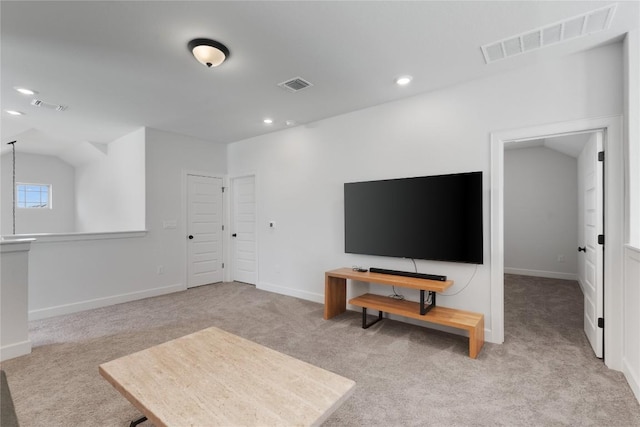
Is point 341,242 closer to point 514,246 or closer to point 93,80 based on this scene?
point 93,80

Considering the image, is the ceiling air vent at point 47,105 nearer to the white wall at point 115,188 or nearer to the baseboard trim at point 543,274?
the white wall at point 115,188

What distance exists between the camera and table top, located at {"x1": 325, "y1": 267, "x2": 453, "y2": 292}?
9.39 feet

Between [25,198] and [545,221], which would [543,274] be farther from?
[25,198]

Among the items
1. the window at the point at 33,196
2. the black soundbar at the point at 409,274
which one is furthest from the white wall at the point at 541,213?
the window at the point at 33,196

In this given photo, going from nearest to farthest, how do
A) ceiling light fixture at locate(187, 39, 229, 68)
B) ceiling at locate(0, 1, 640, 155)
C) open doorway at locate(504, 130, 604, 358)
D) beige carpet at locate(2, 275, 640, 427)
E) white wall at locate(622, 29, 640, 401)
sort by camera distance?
beige carpet at locate(2, 275, 640, 427), ceiling at locate(0, 1, 640, 155), white wall at locate(622, 29, 640, 401), ceiling light fixture at locate(187, 39, 229, 68), open doorway at locate(504, 130, 604, 358)

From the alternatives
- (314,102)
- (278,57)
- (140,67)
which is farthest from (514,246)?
(140,67)

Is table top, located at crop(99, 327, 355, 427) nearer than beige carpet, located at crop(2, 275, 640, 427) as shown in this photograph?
Yes

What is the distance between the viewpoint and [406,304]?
3.27 meters

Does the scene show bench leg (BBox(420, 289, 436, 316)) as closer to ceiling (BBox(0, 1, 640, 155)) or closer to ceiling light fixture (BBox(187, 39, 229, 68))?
ceiling (BBox(0, 1, 640, 155))

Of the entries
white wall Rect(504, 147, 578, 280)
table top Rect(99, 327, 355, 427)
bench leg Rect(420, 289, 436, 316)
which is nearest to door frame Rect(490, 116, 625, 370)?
bench leg Rect(420, 289, 436, 316)

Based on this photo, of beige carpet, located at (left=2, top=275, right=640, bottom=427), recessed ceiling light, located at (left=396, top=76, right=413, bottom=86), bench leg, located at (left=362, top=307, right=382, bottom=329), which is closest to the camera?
beige carpet, located at (left=2, top=275, right=640, bottom=427)

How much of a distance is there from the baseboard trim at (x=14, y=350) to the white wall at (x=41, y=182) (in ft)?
19.0

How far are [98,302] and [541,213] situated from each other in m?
7.89

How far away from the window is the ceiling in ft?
13.4
